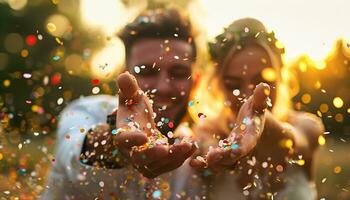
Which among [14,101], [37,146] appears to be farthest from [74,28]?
[37,146]

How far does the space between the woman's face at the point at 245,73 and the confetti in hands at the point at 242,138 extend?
68 cm

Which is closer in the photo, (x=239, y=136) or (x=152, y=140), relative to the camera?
(x=152, y=140)

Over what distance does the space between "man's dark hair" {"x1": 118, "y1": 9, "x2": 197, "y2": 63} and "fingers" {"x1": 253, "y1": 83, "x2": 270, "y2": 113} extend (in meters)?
1.14

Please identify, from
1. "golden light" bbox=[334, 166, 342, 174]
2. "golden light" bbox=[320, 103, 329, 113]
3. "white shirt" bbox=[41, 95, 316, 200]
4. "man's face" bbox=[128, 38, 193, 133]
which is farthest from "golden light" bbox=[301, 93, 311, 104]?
"man's face" bbox=[128, 38, 193, 133]

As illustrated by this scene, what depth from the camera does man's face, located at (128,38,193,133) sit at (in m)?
2.85

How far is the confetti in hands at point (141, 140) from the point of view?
1712 mm

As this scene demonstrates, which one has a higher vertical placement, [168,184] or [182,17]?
[182,17]

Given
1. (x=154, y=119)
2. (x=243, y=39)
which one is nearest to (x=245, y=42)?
(x=243, y=39)

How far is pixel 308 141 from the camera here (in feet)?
11.2

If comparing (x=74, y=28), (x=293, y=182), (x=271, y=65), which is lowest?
(x=74, y=28)

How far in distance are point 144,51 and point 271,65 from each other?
615mm

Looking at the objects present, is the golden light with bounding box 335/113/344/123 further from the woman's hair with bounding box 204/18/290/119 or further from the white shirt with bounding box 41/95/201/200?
the white shirt with bounding box 41/95/201/200

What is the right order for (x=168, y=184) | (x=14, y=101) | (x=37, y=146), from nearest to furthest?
1. (x=168, y=184)
2. (x=37, y=146)
3. (x=14, y=101)

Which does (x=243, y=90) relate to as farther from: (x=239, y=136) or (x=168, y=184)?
(x=239, y=136)
